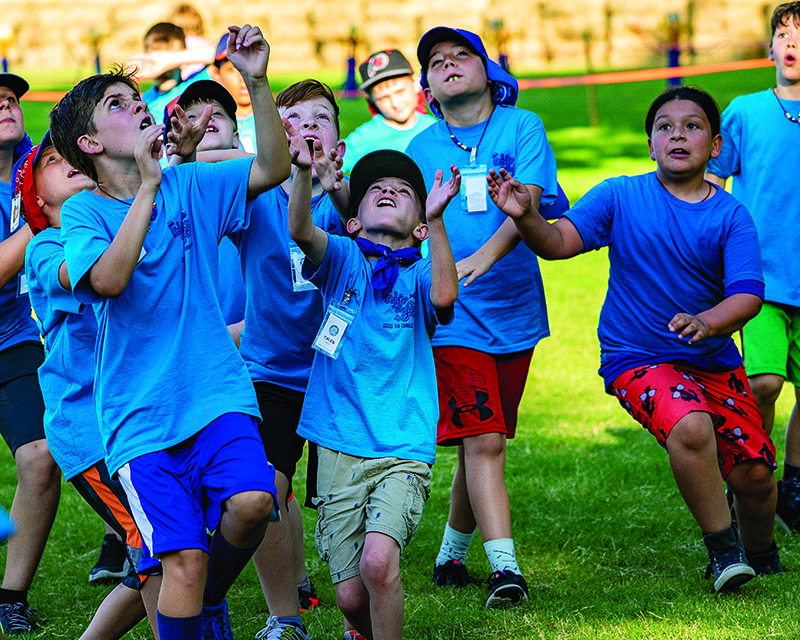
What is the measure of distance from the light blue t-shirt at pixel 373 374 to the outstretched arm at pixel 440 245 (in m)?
0.10

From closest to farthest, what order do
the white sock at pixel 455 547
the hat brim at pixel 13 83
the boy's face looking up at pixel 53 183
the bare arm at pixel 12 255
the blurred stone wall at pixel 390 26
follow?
1. the boy's face looking up at pixel 53 183
2. the bare arm at pixel 12 255
3. the hat brim at pixel 13 83
4. the white sock at pixel 455 547
5. the blurred stone wall at pixel 390 26

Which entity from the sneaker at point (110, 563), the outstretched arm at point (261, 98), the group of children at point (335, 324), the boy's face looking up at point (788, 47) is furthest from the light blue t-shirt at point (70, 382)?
the boy's face looking up at point (788, 47)

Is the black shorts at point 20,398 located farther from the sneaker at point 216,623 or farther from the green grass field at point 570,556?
the sneaker at point 216,623

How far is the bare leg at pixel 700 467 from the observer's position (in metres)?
4.38

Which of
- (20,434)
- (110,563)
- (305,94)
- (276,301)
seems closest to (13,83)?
(305,94)

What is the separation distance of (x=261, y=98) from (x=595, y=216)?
172 cm

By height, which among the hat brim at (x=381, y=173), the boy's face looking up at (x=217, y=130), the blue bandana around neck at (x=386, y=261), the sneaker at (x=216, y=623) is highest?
the boy's face looking up at (x=217, y=130)

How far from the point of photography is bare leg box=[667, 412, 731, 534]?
438 cm

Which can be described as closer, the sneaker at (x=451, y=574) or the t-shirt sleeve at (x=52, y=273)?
the t-shirt sleeve at (x=52, y=273)

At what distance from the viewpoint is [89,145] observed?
363cm

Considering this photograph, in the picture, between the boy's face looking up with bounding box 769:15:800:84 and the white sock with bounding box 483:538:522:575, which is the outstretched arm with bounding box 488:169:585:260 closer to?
the white sock with bounding box 483:538:522:575

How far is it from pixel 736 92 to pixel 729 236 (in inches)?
803

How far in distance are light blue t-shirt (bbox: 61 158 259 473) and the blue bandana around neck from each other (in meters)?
0.65

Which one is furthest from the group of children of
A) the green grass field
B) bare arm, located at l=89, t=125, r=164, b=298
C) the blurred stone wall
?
the blurred stone wall
